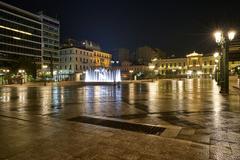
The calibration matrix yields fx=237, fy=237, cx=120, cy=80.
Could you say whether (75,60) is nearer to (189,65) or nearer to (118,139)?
(189,65)

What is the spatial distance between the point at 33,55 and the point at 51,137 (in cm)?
9024

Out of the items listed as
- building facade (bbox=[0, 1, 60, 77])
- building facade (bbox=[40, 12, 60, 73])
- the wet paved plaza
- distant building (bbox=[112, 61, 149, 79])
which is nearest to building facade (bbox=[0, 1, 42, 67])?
building facade (bbox=[0, 1, 60, 77])

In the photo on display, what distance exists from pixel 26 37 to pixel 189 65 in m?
82.8

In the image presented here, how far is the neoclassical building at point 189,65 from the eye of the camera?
401ft

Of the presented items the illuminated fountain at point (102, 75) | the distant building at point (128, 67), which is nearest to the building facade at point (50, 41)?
the illuminated fountain at point (102, 75)

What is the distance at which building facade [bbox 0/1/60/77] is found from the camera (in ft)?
252

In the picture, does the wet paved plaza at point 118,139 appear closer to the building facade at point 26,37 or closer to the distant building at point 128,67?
the building facade at point 26,37

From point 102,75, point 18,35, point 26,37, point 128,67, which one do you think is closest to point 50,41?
point 26,37

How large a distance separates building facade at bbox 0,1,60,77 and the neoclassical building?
173 ft

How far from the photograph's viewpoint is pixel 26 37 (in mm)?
87188

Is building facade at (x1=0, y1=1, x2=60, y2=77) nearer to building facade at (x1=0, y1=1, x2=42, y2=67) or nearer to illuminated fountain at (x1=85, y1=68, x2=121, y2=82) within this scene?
building facade at (x1=0, y1=1, x2=42, y2=67)

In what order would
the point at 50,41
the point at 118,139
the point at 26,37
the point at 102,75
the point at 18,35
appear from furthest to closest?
the point at 50,41
the point at 26,37
the point at 18,35
the point at 102,75
the point at 118,139

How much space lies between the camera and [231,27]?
16.9 m

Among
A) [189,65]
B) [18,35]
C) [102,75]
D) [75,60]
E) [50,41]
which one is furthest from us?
[189,65]
